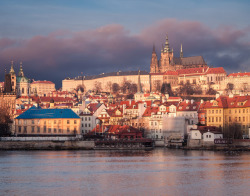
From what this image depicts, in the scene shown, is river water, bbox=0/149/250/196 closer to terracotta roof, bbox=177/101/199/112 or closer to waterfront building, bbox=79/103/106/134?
terracotta roof, bbox=177/101/199/112

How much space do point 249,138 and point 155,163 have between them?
23.5 metres

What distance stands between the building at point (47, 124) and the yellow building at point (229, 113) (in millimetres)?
17195

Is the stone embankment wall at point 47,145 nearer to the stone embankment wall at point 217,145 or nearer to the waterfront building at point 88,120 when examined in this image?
the stone embankment wall at point 217,145

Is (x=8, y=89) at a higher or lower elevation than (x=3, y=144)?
higher

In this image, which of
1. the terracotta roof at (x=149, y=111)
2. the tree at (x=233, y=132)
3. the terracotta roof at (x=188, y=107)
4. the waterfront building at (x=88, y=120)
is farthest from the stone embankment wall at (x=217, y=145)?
the waterfront building at (x=88, y=120)

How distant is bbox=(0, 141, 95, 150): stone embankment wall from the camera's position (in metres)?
75.6

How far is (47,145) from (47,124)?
8743 millimetres

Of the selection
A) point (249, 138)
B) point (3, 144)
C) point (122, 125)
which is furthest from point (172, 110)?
point (3, 144)

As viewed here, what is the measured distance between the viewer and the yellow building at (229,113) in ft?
263

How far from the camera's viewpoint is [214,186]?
132ft

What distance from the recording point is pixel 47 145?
75938 mm

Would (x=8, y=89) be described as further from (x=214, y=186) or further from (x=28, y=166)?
(x=214, y=186)

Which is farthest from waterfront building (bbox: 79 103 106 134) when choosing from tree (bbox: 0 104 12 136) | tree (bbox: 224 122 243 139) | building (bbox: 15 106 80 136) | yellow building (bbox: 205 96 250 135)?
tree (bbox: 224 122 243 139)

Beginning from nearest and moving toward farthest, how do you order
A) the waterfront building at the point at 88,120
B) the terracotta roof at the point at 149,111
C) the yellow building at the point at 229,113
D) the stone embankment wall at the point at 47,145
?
the stone embankment wall at the point at 47,145
the yellow building at the point at 229,113
the terracotta roof at the point at 149,111
the waterfront building at the point at 88,120
